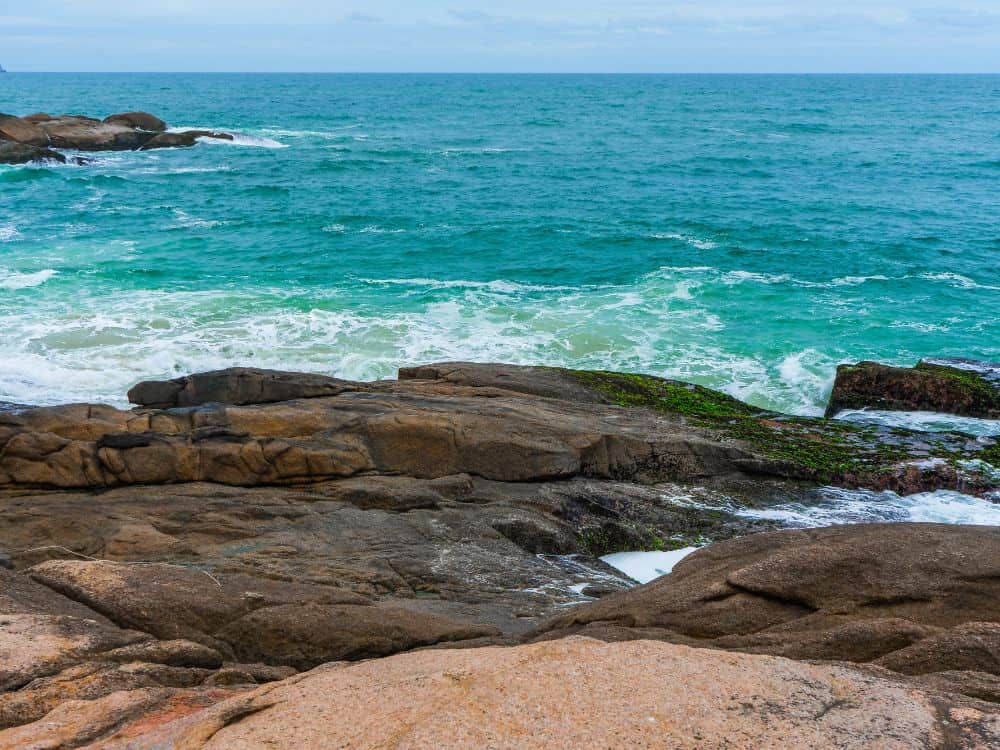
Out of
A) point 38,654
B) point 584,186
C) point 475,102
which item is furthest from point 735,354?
point 475,102

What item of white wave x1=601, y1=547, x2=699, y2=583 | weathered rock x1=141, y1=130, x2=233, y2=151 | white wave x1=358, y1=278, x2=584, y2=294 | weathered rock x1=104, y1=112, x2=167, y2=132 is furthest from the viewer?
weathered rock x1=104, y1=112, x2=167, y2=132

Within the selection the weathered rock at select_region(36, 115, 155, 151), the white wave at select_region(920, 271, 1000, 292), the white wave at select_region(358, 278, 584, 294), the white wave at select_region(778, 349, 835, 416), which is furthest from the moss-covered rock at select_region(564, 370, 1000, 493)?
the weathered rock at select_region(36, 115, 155, 151)

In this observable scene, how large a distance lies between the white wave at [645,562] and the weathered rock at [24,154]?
194 feet

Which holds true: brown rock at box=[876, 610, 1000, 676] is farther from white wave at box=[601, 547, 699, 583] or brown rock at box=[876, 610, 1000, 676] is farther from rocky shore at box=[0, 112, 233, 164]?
rocky shore at box=[0, 112, 233, 164]

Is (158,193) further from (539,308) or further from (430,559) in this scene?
(430,559)

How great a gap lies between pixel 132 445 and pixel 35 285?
21.0 meters

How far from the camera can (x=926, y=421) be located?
19.3 m

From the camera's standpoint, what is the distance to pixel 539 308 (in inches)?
1199

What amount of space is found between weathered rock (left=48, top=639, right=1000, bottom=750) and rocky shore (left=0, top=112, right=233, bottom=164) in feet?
208

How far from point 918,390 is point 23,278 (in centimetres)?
2925

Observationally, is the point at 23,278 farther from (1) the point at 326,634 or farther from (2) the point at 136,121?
(2) the point at 136,121

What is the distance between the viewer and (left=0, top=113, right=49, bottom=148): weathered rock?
61.6 meters

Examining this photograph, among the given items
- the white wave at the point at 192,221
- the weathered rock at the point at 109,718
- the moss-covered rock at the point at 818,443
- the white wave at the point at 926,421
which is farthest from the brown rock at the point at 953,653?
the white wave at the point at 192,221

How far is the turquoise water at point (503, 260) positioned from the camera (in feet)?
84.5
